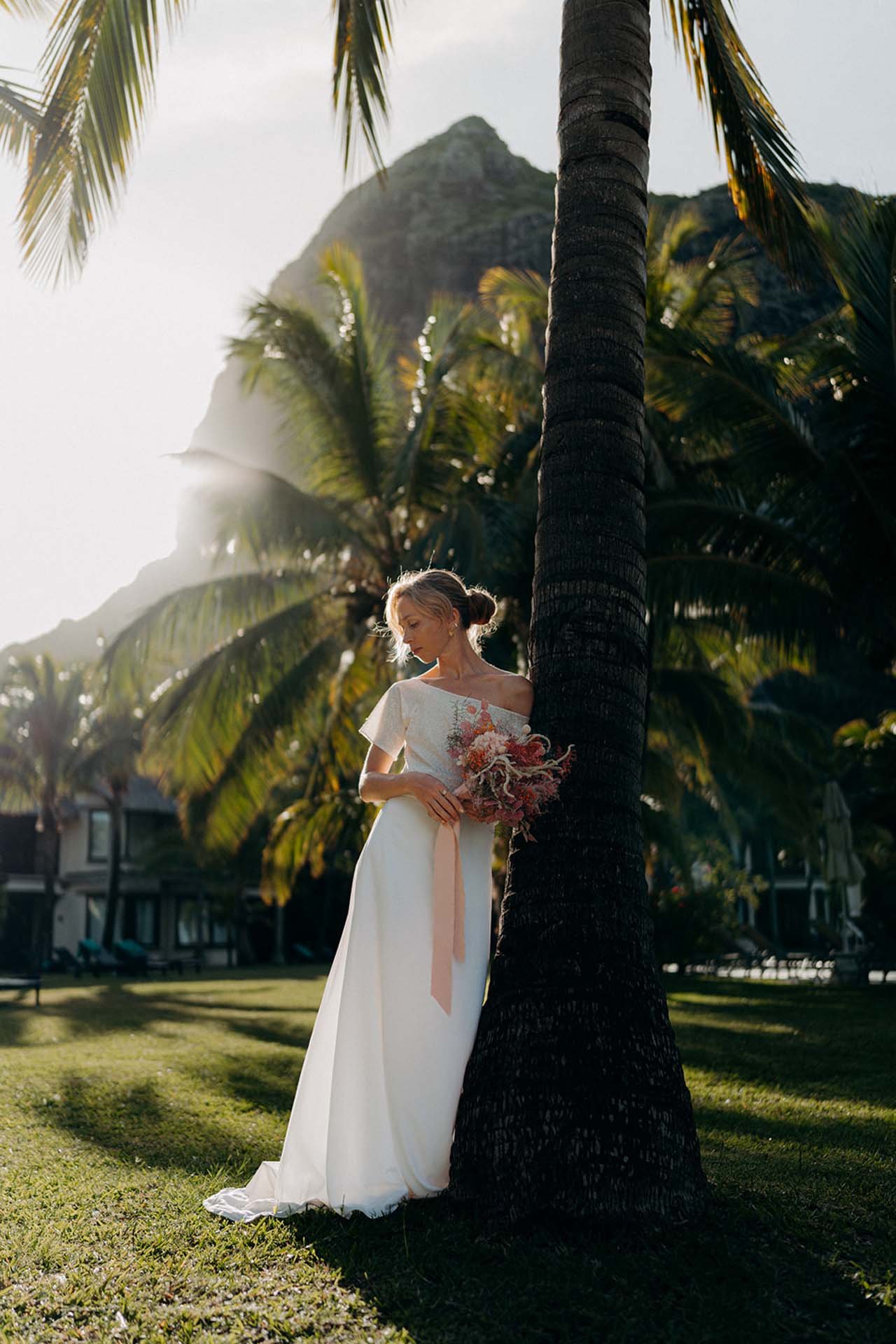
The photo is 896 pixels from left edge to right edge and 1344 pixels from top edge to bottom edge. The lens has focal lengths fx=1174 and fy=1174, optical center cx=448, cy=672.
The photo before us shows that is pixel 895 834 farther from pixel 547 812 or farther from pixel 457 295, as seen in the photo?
pixel 457 295

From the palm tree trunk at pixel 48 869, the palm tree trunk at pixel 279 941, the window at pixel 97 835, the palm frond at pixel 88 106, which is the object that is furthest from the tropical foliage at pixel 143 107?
the window at pixel 97 835

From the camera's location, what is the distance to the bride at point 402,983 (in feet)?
14.0

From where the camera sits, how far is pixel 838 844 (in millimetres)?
17812

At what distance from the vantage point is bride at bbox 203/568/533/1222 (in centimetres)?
426

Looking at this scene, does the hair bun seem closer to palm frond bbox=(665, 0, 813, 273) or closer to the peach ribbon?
the peach ribbon

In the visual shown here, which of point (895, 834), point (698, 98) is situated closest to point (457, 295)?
point (895, 834)

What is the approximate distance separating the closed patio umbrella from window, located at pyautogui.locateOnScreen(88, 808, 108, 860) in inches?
1160

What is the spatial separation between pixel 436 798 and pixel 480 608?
34.7 inches

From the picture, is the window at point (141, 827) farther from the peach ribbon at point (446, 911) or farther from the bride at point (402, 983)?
the peach ribbon at point (446, 911)

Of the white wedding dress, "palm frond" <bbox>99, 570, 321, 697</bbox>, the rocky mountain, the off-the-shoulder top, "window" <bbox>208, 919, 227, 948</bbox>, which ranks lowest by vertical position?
"window" <bbox>208, 919, 227, 948</bbox>

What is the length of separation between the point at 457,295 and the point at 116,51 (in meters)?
60.7

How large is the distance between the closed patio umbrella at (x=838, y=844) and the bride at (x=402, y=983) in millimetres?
14328

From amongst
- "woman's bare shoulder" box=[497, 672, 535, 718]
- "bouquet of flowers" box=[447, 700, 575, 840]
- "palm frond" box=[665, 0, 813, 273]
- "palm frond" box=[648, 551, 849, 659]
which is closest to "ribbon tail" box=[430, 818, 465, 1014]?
"bouquet of flowers" box=[447, 700, 575, 840]

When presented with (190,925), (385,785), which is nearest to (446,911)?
(385,785)
